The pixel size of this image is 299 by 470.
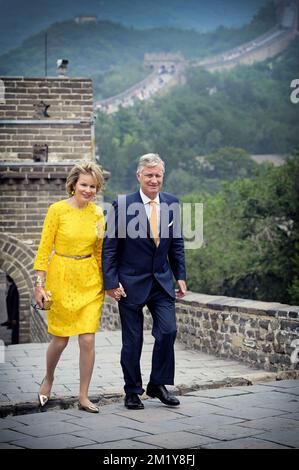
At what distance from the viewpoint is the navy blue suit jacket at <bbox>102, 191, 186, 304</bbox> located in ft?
19.3

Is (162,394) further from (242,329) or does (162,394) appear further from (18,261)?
(18,261)

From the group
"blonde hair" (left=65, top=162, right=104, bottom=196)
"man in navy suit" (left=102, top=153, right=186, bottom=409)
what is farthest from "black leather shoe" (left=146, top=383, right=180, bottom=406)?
"blonde hair" (left=65, top=162, right=104, bottom=196)

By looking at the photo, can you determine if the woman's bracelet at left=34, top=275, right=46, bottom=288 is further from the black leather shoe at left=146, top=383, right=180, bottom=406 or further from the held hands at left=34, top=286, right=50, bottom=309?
the black leather shoe at left=146, top=383, right=180, bottom=406

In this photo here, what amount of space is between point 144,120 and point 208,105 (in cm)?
782

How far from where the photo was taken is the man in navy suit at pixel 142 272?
5.88m

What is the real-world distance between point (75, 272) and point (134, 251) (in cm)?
43

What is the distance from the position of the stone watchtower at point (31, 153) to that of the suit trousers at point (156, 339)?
11057 millimetres

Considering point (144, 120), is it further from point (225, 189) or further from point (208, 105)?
point (225, 189)

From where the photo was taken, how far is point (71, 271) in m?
5.91

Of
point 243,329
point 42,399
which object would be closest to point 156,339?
point 42,399

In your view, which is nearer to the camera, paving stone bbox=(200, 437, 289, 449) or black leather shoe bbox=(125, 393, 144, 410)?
paving stone bbox=(200, 437, 289, 449)

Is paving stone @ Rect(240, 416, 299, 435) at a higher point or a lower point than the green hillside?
lower

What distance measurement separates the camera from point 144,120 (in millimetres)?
101875

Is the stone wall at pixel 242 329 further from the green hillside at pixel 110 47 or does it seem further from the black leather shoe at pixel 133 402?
the green hillside at pixel 110 47
